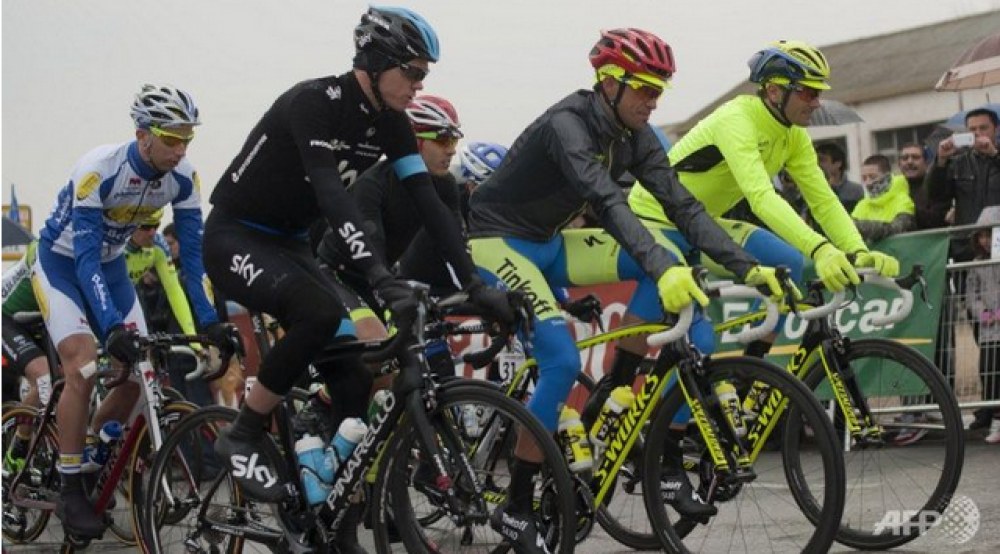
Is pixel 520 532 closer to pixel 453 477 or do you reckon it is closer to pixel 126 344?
pixel 453 477

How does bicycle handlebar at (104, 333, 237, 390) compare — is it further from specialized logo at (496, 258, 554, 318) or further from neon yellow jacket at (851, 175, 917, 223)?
neon yellow jacket at (851, 175, 917, 223)

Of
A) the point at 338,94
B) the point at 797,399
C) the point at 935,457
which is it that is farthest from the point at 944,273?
the point at 338,94

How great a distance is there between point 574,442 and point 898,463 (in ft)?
4.89

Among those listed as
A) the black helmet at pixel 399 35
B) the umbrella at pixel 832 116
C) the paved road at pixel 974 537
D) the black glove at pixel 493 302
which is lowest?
the paved road at pixel 974 537

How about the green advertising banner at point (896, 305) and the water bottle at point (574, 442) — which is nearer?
the water bottle at point (574, 442)

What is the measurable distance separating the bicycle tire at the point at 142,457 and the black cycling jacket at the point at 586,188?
1568mm

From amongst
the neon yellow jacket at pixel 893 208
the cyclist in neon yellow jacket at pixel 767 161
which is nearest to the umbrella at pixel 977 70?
the neon yellow jacket at pixel 893 208

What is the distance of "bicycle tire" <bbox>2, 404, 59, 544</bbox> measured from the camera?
8.71 meters

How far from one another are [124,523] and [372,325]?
198 centimetres

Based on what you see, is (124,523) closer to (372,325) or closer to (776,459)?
(372,325)

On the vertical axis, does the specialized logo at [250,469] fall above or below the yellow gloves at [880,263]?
below

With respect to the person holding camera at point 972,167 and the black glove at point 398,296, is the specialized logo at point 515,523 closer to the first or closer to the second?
the black glove at point 398,296

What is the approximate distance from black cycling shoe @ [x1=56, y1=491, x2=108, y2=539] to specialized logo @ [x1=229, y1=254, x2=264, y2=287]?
7.28 feet

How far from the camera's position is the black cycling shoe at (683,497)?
652 cm
